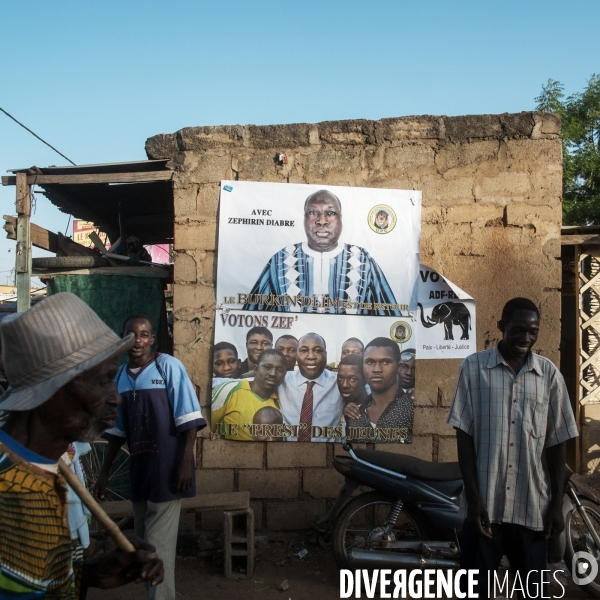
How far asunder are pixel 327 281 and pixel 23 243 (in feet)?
8.24

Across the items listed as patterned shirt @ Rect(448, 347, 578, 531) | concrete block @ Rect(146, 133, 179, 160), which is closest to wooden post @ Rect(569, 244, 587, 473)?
patterned shirt @ Rect(448, 347, 578, 531)

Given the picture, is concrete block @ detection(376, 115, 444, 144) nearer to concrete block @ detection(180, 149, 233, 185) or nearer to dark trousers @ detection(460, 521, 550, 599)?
concrete block @ detection(180, 149, 233, 185)

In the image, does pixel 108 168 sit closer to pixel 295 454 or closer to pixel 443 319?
pixel 295 454

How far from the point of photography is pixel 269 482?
4.75m

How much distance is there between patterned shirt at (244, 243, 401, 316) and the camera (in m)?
4.75

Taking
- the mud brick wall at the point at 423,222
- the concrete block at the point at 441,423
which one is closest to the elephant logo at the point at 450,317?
the mud brick wall at the point at 423,222

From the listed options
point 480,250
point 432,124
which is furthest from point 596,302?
point 432,124

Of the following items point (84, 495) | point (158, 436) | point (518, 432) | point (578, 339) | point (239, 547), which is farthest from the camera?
point (578, 339)

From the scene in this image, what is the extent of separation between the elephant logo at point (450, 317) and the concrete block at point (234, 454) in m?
1.66

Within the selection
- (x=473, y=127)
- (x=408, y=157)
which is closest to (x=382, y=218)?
(x=408, y=157)

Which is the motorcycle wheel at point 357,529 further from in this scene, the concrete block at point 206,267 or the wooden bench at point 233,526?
the concrete block at point 206,267

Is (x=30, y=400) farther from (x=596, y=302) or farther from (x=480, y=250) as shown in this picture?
(x=596, y=302)

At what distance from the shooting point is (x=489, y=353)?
287 centimetres

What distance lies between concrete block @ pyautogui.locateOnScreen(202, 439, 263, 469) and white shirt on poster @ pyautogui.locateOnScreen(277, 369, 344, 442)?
0.93 feet
